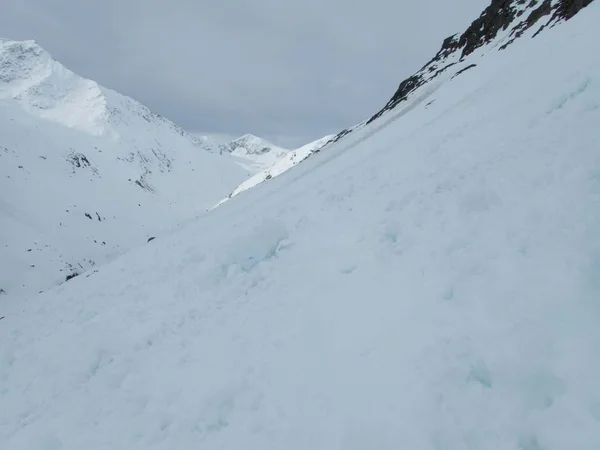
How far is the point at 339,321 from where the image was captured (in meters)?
6.14

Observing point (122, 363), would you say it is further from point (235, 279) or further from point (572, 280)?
point (572, 280)

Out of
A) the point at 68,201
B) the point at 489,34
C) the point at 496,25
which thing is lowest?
the point at 489,34

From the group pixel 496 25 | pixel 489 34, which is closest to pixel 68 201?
pixel 489 34

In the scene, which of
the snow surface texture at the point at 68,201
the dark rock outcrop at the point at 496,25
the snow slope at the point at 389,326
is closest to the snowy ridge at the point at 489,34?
the dark rock outcrop at the point at 496,25

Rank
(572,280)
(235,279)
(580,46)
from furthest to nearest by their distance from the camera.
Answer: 1. (580,46)
2. (235,279)
3. (572,280)

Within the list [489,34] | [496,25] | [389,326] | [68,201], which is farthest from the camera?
[68,201]

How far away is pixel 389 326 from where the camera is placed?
5.55 meters

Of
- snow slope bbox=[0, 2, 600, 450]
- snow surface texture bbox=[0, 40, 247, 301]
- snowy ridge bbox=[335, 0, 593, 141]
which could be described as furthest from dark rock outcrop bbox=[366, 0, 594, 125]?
snow surface texture bbox=[0, 40, 247, 301]

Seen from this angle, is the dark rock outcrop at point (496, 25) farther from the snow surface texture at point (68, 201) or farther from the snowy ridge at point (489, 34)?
the snow surface texture at point (68, 201)

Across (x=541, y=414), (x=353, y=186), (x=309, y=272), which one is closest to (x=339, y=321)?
(x=309, y=272)

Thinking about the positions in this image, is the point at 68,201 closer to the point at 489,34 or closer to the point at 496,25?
the point at 489,34

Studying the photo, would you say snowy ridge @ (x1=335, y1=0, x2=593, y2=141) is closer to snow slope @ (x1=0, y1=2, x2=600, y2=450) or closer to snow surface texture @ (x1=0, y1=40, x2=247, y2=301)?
snow slope @ (x1=0, y1=2, x2=600, y2=450)

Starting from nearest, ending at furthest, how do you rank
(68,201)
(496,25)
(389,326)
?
1. (389,326)
2. (496,25)
3. (68,201)

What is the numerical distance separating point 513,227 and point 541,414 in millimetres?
3081
